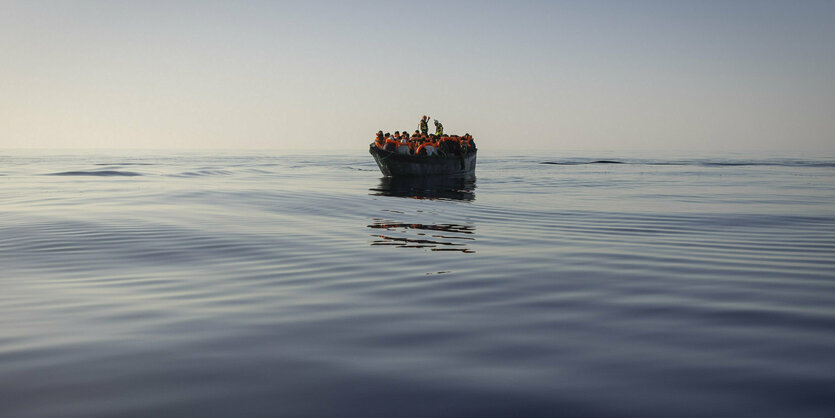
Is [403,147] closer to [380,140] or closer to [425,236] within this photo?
[380,140]

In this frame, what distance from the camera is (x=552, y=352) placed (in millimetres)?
4203

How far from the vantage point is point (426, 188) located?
104ft

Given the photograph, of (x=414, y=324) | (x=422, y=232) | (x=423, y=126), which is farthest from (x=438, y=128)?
(x=414, y=324)

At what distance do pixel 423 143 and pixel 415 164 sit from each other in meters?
1.88

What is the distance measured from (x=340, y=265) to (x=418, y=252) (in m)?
1.91

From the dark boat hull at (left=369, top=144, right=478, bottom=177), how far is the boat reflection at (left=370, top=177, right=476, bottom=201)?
456 mm

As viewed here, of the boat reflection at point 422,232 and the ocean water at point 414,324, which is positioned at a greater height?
the ocean water at point 414,324

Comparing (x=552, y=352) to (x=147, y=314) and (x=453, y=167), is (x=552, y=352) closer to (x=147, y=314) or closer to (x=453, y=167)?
(x=147, y=314)

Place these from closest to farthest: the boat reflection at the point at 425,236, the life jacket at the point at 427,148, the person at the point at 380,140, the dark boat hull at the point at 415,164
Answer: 1. the boat reflection at the point at 425,236
2. the dark boat hull at the point at 415,164
3. the life jacket at the point at 427,148
4. the person at the point at 380,140

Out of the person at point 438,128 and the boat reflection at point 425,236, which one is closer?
the boat reflection at point 425,236

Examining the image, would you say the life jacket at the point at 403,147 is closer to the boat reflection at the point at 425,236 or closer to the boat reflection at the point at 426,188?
the boat reflection at the point at 426,188

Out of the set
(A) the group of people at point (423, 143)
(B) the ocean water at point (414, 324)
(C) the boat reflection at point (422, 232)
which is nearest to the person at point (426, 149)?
(A) the group of people at point (423, 143)

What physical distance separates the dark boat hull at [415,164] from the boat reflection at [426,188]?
0.46 meters

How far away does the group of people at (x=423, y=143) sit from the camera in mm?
39500
